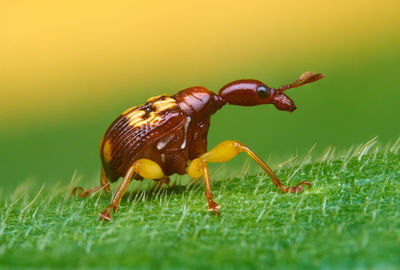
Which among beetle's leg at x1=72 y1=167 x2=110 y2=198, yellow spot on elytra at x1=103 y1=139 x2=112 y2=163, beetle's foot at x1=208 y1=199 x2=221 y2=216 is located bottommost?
beetle's leg at x1=72 y1=167 x2=110 y2=198

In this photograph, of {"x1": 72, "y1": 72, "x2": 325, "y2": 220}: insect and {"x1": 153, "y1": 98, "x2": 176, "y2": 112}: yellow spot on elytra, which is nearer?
{"x1": 72, "y1": 72, "x2": 325, "y2": 220}: insect

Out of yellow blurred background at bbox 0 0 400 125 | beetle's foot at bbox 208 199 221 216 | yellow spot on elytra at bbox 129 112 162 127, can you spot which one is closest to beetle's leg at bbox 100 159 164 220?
yellow spot on elytra at bbox 129 112 162 127

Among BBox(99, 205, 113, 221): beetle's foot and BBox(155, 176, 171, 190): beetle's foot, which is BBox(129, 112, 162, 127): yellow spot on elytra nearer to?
BBox(155, 176, 171, 190): beetle's foot

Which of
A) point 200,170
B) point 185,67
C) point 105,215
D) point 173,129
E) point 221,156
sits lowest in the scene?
point 105,215

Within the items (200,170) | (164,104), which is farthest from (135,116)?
(200,170)

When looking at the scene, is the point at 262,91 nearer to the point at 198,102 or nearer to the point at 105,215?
the point at 198,102

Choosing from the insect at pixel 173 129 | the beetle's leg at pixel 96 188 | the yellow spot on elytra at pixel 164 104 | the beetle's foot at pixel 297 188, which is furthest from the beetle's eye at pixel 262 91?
the beetle's leg at pixel 96 188

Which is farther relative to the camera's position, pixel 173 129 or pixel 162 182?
pixel 162 182

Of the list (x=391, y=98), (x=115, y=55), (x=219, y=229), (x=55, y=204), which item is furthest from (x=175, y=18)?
(x=219, y=229)
